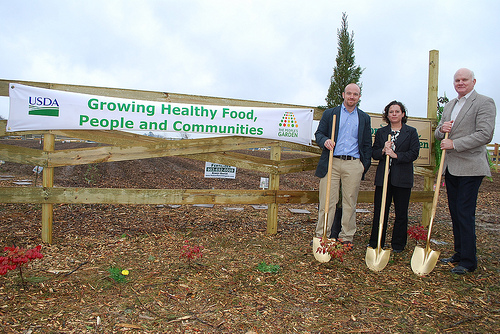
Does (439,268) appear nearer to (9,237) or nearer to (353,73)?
(353,73)

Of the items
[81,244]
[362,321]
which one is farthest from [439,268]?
[81,244]

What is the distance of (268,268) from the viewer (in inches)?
136

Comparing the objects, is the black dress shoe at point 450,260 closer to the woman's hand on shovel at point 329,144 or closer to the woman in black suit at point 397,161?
the woman in black suit at point 397,161

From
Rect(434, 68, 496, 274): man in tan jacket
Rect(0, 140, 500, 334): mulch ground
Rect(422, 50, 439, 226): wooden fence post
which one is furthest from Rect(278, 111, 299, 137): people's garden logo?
Rect(422, 50, 439, 226): wooden fence post

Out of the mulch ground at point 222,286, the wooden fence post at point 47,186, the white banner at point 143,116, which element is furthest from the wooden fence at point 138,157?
the mulch ground at point 222,286

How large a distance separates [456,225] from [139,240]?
3934 mm

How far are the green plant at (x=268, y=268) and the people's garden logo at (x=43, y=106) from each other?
120 inches

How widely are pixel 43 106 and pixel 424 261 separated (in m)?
4.71

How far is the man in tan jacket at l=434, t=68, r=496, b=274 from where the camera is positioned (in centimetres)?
353

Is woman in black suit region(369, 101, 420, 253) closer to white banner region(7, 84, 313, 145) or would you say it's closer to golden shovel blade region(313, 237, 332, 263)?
golden shovel blade region(313, 237, 332, 263)

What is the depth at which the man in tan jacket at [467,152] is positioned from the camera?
3.53 metres

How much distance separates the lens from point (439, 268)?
3.68 m

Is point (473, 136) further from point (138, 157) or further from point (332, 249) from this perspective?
point (138, 157)

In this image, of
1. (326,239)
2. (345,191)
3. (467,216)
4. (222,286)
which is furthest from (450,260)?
(222,286)
